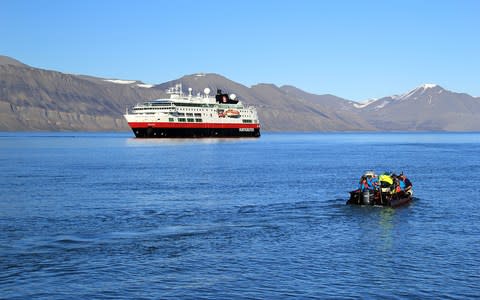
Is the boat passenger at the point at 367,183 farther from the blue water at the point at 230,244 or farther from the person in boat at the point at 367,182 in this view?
the blue water at the point at 230,244

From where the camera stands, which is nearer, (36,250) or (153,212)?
(36,250)

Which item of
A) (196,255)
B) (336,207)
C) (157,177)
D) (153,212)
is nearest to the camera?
(196,255)

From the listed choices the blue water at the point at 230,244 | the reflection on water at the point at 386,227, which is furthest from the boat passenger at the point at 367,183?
the reflection on water at the point at 386,227

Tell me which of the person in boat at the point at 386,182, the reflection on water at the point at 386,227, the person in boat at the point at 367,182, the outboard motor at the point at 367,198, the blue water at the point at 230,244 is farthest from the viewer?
the person in boat at the point at 386,182

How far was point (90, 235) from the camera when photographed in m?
36.7

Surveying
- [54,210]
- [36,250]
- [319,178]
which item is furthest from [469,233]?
[319,178]

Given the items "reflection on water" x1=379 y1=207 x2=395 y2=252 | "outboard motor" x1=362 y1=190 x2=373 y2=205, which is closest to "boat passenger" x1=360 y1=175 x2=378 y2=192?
"outboard motor" x1=362 y1=190 x2=373 y2=205

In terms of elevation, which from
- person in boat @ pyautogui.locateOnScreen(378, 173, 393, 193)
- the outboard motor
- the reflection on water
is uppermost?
person in boat @ pyautogui.locateOnScreen(378, 173, 393, 193)

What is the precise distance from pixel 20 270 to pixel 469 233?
1026 inches

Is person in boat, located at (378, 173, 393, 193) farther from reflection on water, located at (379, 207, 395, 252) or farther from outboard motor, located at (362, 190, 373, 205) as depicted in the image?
reflection on water, located at (379, 207, 395, 252)

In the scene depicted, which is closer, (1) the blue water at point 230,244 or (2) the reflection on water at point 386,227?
(1) the blue water at point 230,244

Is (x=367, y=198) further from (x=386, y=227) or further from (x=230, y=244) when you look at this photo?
(x=230, y=244)

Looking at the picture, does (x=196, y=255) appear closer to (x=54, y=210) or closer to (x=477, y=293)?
(x=477, y=293)

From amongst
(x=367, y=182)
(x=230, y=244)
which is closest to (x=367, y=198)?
(x=367, y=182)
